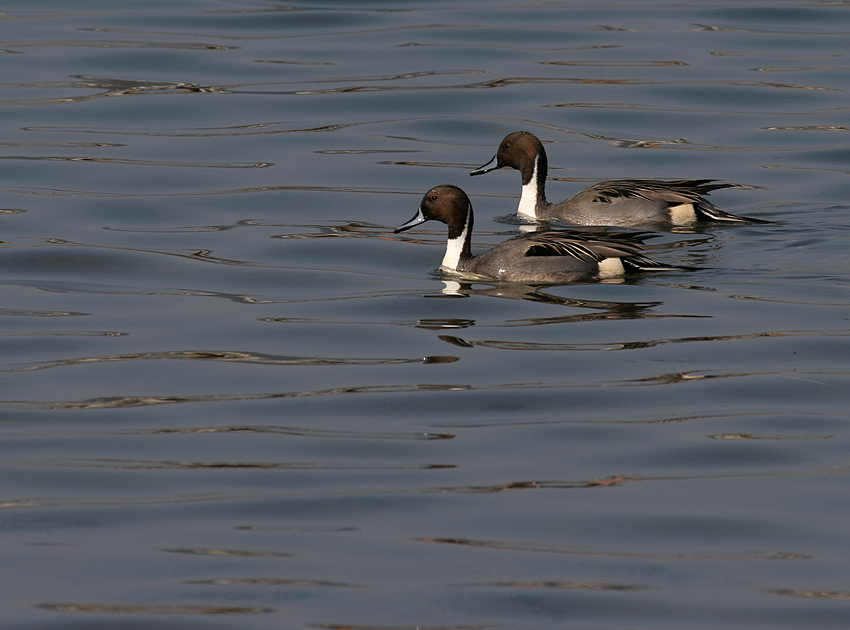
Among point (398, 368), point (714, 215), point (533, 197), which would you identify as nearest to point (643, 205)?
point (714, 215)

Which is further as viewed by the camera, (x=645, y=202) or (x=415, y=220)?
(x=645, y=202)

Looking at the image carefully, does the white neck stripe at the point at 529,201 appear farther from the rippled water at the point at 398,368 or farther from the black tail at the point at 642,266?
the black tail at the point at 642,266

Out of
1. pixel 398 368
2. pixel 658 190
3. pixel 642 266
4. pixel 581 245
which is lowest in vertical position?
pixel 398 368

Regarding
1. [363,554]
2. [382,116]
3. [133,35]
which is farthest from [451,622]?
[133,35]

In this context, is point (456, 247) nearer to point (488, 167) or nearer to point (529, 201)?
point (529, 201)

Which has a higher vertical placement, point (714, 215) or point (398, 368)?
point (714, 215)

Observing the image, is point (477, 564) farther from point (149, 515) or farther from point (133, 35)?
point (133, 35)

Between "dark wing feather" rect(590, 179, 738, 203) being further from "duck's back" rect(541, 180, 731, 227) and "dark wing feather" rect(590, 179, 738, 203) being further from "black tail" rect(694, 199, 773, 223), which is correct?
"black tail" rect(694, 199, 773, 223)

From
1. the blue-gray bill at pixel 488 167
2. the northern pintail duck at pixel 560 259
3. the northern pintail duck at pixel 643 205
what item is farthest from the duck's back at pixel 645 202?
the northern pintail duck at pixel 560 259

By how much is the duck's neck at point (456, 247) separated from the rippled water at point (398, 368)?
0.33 m

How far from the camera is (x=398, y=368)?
25.5ft

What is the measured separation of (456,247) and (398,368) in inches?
104

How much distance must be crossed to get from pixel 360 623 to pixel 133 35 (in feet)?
55.1

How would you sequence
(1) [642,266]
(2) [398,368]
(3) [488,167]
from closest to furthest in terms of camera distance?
(2) [398,368] < (1) [642,266] < (3) [488,167]
